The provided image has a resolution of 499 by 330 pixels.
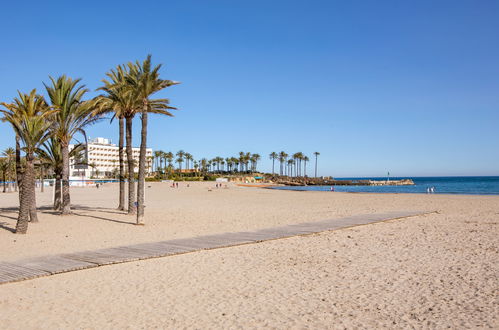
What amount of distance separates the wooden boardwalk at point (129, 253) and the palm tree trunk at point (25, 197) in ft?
17.9

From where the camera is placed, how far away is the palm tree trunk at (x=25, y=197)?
15109 mm

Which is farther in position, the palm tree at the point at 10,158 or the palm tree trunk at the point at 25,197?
the palm tree at the point at 10,158

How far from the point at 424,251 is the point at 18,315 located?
10.1 metres

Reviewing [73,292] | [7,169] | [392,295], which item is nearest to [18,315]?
[73,292]

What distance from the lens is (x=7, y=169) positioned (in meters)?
71.4

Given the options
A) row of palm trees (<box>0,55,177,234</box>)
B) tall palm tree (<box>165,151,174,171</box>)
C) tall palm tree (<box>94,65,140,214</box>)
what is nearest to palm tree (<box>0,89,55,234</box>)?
row of palm trees (<box>0,55,177,234</box>)

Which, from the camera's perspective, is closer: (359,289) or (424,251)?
(359,289)

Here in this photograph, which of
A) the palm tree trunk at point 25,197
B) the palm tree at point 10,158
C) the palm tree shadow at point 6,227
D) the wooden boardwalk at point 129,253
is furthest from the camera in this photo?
the palm tree at point 10,158

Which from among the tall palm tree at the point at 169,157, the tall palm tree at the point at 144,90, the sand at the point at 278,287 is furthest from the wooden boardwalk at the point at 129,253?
the tall palm tree at the point at 169,157

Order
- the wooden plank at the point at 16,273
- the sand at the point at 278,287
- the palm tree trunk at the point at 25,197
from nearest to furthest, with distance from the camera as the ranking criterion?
the sand at the point at 278,287
the wooden plank at the point at 16,273
the palm tree trunk at the point at 25,197

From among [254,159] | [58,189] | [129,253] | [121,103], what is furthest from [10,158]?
[254,159]

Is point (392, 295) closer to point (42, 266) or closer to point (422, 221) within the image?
point (42, 266)

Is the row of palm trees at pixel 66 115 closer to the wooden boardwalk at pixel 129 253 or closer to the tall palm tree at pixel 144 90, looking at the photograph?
the tall palm tree at pixel 144 90

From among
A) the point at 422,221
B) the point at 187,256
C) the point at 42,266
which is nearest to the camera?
the point at 42,266
